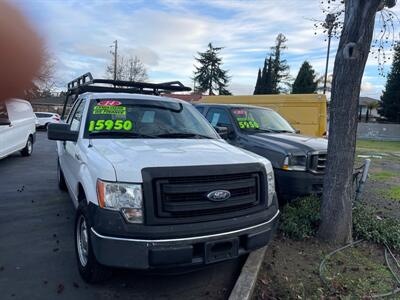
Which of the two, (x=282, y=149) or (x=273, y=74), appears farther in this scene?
(x=273, y=74)

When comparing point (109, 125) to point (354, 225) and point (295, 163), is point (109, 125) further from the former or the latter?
point (354, 225)

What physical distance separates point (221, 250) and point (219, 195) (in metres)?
0.48

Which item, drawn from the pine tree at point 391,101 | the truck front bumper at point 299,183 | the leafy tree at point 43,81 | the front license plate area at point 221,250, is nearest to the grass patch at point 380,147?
the pine tree at point 391,101

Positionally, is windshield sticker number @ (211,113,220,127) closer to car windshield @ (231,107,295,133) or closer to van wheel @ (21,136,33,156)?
car windshield @ (231,107,295,133)

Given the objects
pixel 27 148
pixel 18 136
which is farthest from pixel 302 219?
pixel 27 148

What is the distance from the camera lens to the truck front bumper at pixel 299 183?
215 inches

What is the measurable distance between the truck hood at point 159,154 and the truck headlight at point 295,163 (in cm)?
176

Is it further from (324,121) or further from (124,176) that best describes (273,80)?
(124,176)

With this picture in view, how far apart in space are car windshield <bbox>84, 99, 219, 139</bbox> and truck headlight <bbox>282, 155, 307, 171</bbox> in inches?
57.1

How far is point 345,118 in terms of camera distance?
443cm

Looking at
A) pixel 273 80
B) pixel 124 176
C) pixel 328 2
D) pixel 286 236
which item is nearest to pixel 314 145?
pixel 286 236

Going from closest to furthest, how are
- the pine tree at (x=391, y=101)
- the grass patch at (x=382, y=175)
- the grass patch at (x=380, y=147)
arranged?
the grass patch at (x=382, y=175), the grass patch at (x=380, y=147), the pine tree at (x=391, y=101)

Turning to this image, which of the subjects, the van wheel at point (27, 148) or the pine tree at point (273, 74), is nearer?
the van wheel at point (27, 148)

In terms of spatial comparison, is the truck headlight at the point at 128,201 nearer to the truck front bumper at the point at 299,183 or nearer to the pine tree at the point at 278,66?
the truck front bumper at the point at 299,183
